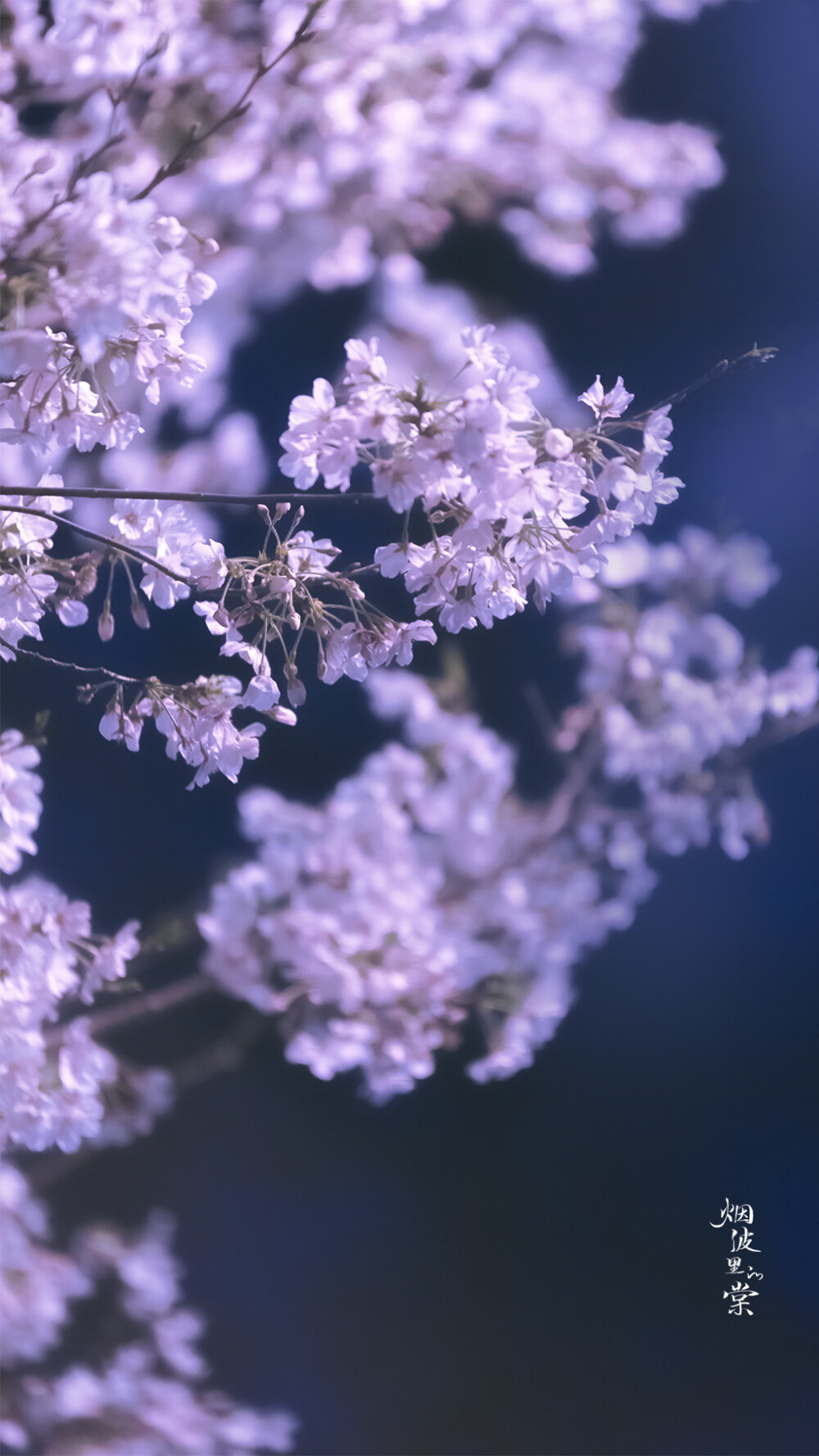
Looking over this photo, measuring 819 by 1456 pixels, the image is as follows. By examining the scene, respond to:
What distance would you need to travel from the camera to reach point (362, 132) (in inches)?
54.1

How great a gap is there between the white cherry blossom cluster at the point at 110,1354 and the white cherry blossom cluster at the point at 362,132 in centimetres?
125

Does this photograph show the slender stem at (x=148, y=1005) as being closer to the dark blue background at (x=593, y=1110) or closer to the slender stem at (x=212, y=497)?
the dark blue background at (x=593, y=1110)

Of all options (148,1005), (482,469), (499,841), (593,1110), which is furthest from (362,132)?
(593,1110)

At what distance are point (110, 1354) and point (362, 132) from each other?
2.03 m

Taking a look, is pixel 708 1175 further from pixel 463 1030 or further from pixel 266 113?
pixel 266 113

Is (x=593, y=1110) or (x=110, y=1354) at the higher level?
(x=593, y=1110)

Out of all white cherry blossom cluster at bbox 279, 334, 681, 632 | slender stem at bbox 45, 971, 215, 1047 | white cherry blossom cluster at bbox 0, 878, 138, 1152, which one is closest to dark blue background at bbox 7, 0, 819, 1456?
slender stem at bbox 45, 971, 215, 1047

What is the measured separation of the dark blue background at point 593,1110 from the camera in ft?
3.95

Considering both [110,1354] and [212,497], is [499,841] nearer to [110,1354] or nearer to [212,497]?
[212,497]

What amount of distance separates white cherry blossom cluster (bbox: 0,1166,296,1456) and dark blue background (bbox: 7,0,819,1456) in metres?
0.05

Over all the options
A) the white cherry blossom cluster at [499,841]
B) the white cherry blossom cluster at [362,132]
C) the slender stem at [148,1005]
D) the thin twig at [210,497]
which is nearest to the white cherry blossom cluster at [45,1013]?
the slender stem at [148,1005]

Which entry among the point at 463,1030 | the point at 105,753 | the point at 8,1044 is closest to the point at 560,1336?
the point at 463,1030

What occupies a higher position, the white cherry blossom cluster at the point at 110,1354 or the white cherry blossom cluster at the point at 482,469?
the white cherry blossom cluster at the point at 482,469

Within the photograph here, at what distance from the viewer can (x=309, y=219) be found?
54.5 inches
